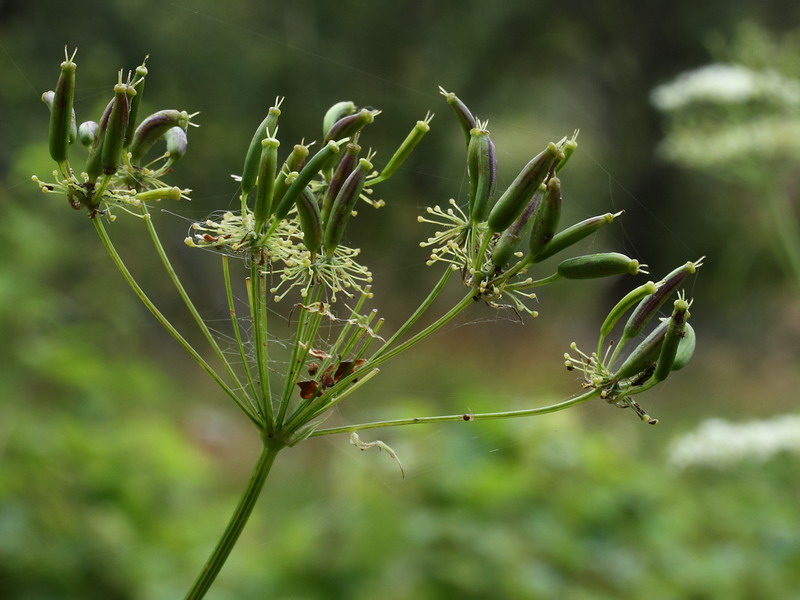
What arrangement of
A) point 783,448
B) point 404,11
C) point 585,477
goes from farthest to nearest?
point 404,11, point 585,477, point 783,448

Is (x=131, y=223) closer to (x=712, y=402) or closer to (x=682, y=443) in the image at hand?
(x=682, y=443)

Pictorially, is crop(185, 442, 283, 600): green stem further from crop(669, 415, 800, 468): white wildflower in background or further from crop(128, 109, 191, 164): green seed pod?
crop(669, 415, 800, 468): white wildflower in background

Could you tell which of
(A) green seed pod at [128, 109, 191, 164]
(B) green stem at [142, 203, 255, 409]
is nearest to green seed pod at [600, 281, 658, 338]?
(B) green stem at [142, 203, 255, 409]

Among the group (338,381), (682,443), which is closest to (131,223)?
(682,443)

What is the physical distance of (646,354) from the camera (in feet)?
3.28

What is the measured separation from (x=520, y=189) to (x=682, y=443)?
2401mm

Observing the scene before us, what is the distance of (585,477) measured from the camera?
11.4 ft

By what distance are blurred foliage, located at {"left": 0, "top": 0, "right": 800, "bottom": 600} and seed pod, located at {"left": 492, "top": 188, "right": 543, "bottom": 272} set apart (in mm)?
229

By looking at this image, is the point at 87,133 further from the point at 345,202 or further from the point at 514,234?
the point at 514,234

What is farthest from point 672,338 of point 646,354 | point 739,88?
point 739,88

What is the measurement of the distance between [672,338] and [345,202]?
0.39 m

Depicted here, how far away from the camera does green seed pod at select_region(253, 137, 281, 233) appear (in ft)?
3.22

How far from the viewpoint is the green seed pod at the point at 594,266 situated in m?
0.99

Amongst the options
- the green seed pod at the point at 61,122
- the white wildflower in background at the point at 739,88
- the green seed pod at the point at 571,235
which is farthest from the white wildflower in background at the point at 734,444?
the green seed pod at the point at 61,122
